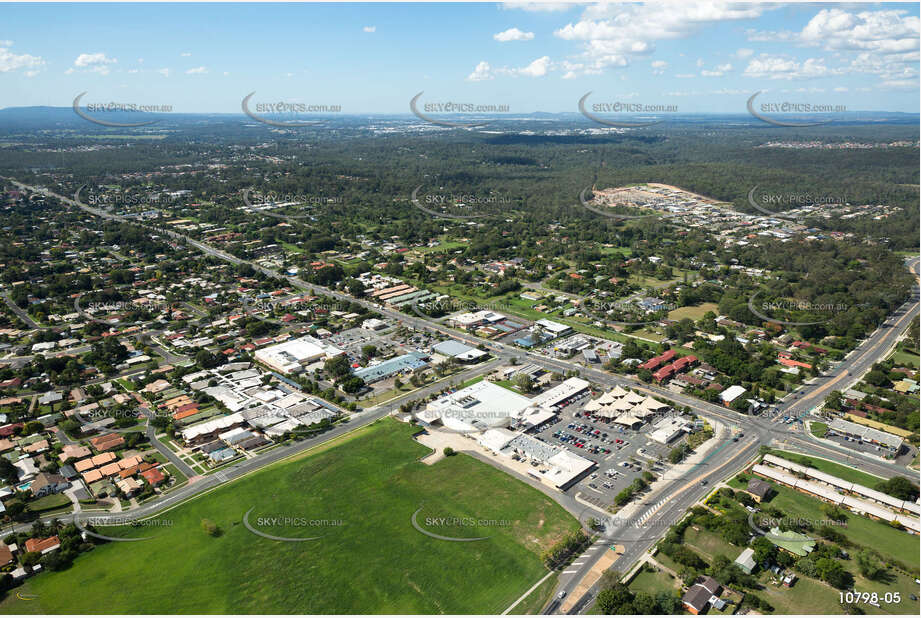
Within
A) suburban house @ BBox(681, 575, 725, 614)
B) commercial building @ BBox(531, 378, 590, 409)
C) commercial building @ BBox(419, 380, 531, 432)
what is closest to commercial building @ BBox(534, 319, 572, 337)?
commercial building @ BBox(531, 378, 590, 409)

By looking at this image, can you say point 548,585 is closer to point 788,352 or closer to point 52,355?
point 788,352

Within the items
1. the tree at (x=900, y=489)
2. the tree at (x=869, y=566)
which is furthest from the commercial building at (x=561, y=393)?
the tree at (x=869, y=566)

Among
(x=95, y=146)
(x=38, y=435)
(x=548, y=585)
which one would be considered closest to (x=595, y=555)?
(x=548, y=585)

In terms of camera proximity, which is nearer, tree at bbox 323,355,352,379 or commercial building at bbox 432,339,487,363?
tree at bbox 323,355,352,379

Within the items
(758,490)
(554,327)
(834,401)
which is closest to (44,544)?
(758,490)

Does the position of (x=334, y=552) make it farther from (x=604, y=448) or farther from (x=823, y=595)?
(x=823, y=595)

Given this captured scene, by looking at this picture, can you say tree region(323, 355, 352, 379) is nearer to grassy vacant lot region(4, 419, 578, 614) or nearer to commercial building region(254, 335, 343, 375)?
commercial building region(254, 335, 343, 375)
